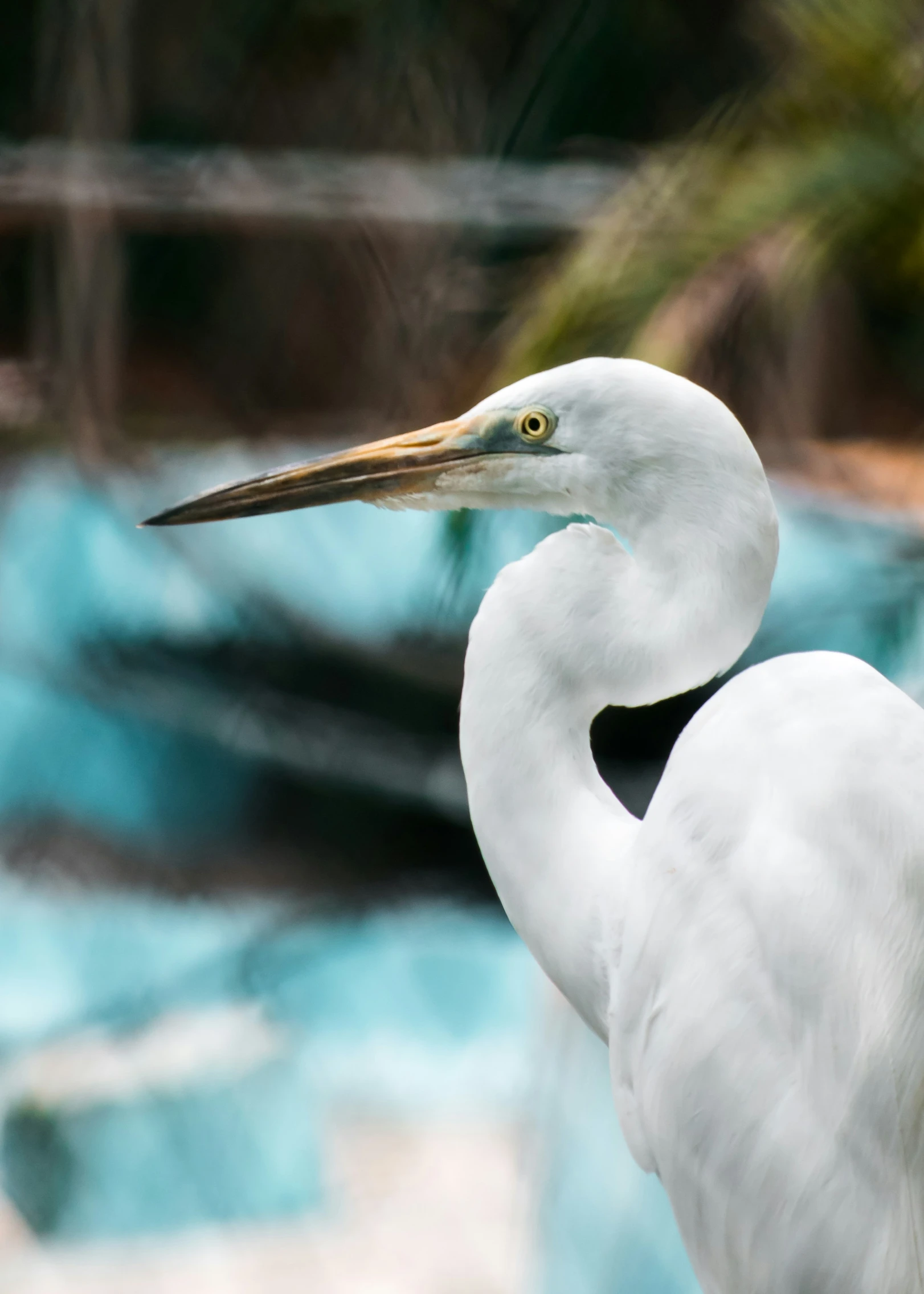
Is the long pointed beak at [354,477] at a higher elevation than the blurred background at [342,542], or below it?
higher

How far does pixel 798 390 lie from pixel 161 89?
5.44 feet

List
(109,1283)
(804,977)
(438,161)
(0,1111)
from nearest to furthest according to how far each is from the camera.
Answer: (804,977) < (109,1283) < (0,1111) < (438,161)

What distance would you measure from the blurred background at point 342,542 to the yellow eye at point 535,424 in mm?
821

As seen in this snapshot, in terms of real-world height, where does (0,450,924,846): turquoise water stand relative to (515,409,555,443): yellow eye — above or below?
below

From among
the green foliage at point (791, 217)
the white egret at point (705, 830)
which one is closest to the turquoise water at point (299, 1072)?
the green foliage at point (791, 217)

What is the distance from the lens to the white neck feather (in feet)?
1.84

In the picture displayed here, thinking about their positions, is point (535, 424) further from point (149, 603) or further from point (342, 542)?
point (149, 603)

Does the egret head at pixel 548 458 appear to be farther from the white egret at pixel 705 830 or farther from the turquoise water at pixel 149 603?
the turquoise water at pixel 149 603

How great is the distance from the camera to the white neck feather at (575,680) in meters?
0.56

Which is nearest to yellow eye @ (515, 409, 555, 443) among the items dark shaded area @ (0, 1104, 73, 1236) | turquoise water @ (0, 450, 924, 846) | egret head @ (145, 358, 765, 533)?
egret head @ (145, 358, 765, 533)

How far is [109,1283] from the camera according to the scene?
170cm

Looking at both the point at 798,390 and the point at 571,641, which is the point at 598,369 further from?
the point at 798,390

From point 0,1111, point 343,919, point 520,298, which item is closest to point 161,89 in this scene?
point 520,298

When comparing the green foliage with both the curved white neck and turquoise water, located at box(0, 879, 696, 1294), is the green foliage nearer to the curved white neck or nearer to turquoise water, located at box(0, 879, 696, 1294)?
turquoise water, located at box(0, 879, 696, 1294)
